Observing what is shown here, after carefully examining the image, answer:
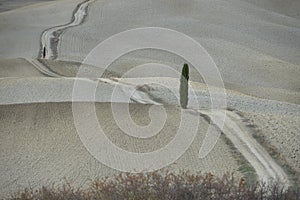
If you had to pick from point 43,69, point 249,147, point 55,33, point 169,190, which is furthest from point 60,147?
point 55,33

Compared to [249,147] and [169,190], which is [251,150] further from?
[169,190]

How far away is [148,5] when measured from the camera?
171 ft

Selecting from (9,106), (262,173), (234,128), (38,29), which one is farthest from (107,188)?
(38,29)

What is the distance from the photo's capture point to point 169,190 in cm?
1416

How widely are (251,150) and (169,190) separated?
14.2 ft

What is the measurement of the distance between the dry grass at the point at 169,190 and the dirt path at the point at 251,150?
36.3 inches

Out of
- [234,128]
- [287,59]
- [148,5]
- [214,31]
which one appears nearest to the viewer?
[234,128]

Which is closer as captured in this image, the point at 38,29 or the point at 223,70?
the point at 223,70

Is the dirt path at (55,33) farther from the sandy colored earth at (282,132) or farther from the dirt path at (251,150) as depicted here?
the sandy colored earth at (282,132)

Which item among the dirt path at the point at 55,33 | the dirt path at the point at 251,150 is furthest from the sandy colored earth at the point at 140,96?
the dirt path at the point at 55,33

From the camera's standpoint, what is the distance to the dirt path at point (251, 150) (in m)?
15.8

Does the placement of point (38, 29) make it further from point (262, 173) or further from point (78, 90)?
point (262, 173)

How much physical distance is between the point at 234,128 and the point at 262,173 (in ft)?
10.6

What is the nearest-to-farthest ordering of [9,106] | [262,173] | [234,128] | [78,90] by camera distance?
[262,173]
[234,128]
[9,106]
[78,90]
